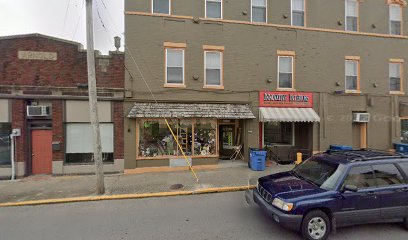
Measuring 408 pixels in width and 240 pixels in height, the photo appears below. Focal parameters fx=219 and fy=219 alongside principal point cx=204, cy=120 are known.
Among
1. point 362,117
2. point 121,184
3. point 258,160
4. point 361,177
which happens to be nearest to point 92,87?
point 121,184

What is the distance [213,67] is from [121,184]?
692 cm

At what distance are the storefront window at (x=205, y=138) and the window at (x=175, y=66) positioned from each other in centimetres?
231

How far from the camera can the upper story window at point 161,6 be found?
10688mm

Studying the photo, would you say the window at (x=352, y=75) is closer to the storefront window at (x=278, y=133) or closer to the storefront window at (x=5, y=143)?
the storefront window at (x=278, y=133)

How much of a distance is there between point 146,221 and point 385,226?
571 centimetres

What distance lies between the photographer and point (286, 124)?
1307cm

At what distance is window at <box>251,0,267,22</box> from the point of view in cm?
1172

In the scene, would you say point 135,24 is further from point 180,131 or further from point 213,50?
point 180,131

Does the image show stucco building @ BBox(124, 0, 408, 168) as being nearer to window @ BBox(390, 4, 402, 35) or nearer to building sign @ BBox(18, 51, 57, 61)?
window @ BBox(390, 4, 402, 35)

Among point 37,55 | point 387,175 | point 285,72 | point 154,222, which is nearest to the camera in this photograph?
point 387,175

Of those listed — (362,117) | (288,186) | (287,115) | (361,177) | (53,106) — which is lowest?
(288,186)

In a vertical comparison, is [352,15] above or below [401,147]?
above

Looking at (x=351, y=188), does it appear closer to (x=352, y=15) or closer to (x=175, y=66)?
(x=175, y=66)

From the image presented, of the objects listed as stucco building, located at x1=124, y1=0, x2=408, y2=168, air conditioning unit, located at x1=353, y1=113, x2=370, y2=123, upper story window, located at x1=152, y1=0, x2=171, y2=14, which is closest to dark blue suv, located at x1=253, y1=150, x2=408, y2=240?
stucco building, located at x1=124, y1=0, x2=408, y2=168
